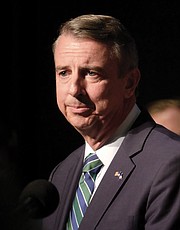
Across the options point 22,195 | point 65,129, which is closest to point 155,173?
point 22,195

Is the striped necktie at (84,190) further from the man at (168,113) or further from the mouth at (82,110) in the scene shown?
the man at (168,113)

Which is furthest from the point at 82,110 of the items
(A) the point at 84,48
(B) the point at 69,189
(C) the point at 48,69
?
(C) the point at 48,69

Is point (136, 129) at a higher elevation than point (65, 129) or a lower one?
higher

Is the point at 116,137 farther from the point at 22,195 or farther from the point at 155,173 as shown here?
the point at 22,195

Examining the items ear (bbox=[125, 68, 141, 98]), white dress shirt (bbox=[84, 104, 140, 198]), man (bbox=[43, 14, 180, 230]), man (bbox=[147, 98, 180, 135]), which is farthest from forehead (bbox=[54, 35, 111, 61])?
man (bbox=[147, 98, 180, 135])

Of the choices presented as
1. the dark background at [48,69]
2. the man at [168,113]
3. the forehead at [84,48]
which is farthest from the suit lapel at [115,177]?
the dark background at [48,69]

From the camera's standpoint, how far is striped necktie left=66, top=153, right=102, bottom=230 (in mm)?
2084

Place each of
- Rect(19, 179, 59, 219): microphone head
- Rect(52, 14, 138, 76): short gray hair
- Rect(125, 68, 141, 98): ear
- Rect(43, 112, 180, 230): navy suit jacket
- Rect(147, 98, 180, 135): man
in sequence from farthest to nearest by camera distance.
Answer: Rect(147, 98, 180, 135): man → Rect(125, 68, 141, 98): ear → Rect(52, 14, 138, 76): short gray hair → Rect(43, 112, 180, 230): navy suit jacket → Rect(19, 179, 59, 219): microphone head

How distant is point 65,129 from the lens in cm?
401

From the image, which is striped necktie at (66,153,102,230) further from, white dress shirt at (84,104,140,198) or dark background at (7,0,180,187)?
dark background at (7,0,180,187)

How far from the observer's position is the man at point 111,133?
6.31 feet

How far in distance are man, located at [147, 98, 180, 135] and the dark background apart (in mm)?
438

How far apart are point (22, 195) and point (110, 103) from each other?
31.2 inches

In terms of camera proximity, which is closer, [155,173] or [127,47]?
[155,173]
